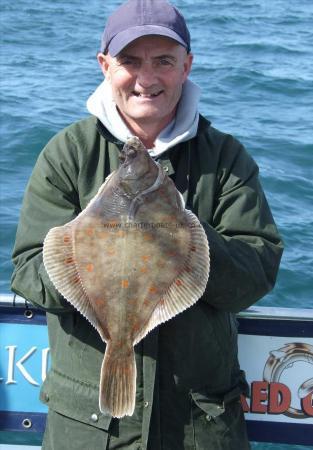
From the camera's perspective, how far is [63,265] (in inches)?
108

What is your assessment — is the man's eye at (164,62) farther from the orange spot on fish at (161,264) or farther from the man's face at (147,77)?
the orange spot on fish at (161,264)

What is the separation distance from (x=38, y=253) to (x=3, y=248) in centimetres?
531

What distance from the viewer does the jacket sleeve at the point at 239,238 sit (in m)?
2.90

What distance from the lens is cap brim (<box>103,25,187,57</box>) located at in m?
3.03

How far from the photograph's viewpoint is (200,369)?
3088 mm

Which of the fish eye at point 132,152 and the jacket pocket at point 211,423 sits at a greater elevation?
the fish eye at point 132,152

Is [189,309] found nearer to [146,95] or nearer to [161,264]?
[161,264]

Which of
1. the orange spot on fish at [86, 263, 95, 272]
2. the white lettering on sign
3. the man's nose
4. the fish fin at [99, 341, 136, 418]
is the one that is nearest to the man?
the man's nose

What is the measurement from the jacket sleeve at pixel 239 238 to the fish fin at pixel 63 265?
1.65ft

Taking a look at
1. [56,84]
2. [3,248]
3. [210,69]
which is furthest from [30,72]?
[3,248]

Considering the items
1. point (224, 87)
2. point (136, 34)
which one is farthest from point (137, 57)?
point (224, 87)

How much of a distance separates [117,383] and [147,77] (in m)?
1.19

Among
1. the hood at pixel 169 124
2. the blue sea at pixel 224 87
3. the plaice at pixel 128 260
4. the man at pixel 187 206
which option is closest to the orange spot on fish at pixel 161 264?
the plaice at pixel 128 260

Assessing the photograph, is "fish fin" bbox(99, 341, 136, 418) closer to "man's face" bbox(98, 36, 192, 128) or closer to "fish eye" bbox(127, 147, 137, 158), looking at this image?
"fish eye" bbox(127, 147, 137, 158)
